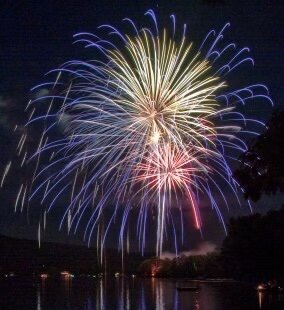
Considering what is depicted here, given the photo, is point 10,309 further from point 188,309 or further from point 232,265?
point 232,265

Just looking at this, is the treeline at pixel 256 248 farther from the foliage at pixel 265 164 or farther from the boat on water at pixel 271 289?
the foliage at pixel 265 164

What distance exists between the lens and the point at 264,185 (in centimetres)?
2483

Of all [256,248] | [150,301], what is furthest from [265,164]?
[150,301]

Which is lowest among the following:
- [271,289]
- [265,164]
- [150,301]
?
[150,301]

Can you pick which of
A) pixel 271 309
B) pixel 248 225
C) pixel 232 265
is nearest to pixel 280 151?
pixel 271 309

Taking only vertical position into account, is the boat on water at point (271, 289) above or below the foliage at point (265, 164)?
below

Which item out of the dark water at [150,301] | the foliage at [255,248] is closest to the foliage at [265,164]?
the dark water at [150,301]

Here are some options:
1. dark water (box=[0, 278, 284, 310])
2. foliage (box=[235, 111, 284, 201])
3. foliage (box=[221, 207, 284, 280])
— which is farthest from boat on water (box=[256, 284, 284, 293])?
foliage (box=[235, 111, 284, 201])

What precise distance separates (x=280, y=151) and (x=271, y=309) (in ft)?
112

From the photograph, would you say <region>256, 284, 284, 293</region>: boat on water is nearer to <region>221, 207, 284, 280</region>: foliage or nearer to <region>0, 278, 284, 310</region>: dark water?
<region>0, 278, 284, 310</region>: dark water

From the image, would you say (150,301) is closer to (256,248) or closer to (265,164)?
(256,248)

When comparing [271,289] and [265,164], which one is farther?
[271,289]

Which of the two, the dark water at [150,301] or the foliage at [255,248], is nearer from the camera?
the foliage at [255,248]

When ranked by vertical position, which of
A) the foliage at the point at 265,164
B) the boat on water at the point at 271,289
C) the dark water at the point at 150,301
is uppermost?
the foliage at the point at 265,164
